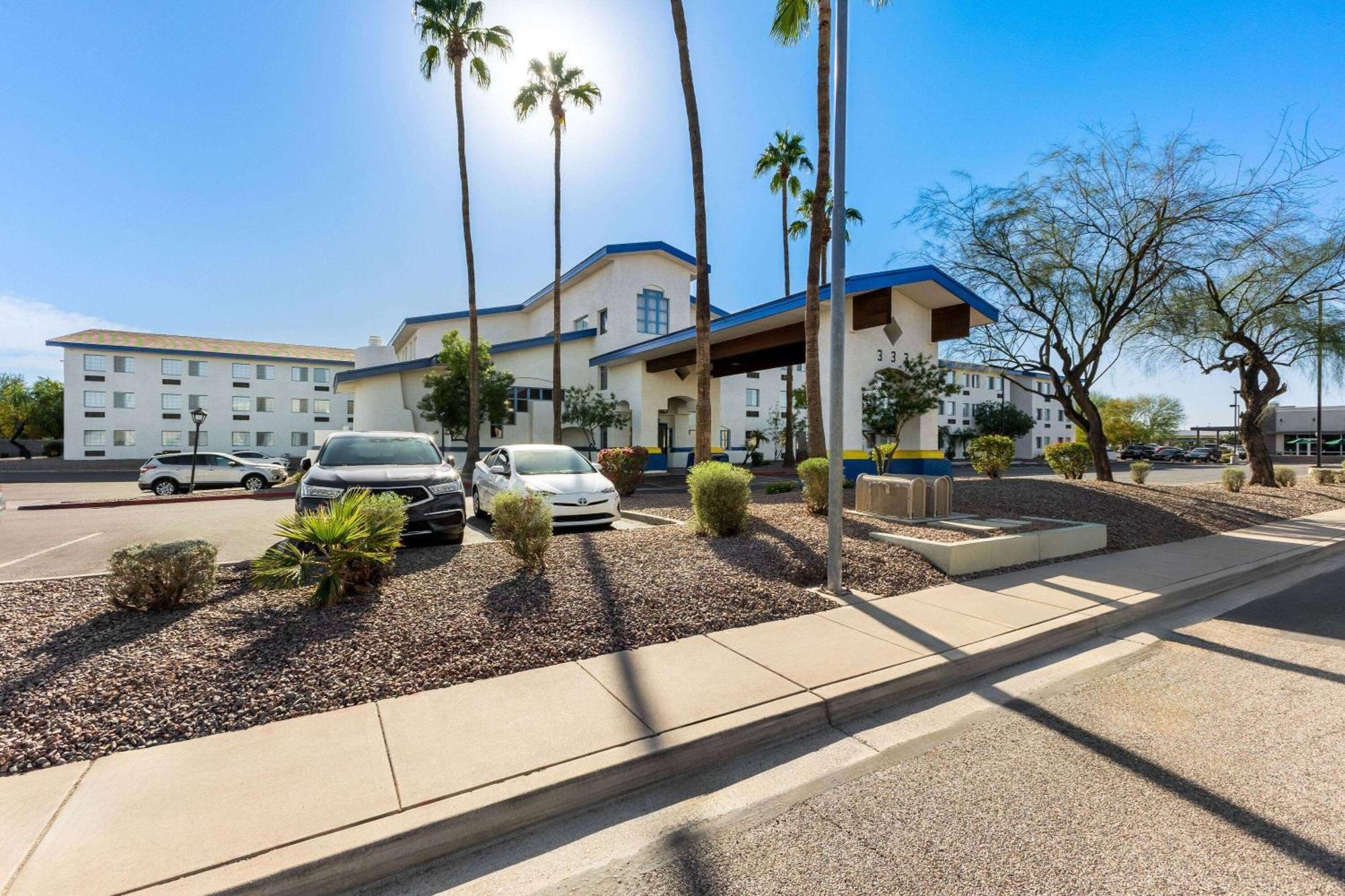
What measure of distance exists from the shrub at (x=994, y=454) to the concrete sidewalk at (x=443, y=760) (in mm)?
12902

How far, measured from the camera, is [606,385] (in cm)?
2961

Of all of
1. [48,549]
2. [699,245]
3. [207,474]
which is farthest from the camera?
[207,474]

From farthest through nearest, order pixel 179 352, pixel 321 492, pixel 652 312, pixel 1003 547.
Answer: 1. pixel 179 352
2. pixel 652 312
3. pixel 1003 547
4. pixel 321 492

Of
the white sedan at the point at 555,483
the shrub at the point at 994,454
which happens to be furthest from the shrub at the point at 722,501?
the shrub at the point at 994,454

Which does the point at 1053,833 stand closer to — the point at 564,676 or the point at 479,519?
the point at 564,676

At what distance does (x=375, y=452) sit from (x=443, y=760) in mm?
6758

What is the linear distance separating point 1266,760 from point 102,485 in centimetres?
3396

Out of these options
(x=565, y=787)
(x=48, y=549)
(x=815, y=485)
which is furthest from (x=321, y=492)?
(x=815, y=485)

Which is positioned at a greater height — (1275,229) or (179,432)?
(1275,229)

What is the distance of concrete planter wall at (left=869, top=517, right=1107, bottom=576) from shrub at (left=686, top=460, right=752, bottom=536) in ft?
6.56

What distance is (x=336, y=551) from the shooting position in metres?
5.19

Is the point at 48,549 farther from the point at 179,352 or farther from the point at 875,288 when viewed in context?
the point at 179,352

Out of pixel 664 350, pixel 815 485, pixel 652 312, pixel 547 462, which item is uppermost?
pixel 652 312

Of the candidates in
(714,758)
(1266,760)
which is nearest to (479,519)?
(714,758)
